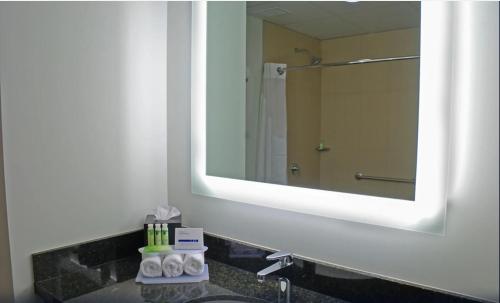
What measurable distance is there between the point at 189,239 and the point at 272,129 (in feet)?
1.59

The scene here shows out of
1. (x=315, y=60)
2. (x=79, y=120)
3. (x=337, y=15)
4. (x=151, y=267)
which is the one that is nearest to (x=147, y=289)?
(x=151, y=267)

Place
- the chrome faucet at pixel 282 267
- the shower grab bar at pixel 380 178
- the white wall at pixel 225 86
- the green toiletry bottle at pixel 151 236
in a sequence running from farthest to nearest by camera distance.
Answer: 1. the white wall at pixel 225 86
2. the green toiletry bottle at pixel 151 236
3. the chrome faucet at pixel 282 267
4. the shower grab bar at pixel 380 178

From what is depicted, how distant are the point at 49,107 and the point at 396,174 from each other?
1.07 meters

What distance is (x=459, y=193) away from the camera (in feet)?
2.83

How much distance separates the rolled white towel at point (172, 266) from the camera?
118 cm

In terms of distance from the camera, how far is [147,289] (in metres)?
1.13

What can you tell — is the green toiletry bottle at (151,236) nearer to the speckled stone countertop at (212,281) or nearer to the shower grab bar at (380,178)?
the speckled stone countertop at (212,281)

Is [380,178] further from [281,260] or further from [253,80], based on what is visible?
[253,80]

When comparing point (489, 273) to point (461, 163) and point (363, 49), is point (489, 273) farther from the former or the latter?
point (363, 49)

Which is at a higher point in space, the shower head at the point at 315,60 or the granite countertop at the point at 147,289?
the shower head at the point at 315,60

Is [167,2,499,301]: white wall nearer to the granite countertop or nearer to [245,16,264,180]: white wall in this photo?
the granite countertop

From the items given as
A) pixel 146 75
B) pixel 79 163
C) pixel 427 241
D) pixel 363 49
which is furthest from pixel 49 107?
pixel 427 241

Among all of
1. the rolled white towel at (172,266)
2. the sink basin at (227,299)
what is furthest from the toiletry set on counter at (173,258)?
the sink basin at (227,299)

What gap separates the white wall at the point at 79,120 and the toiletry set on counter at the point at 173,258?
0.19 metres
